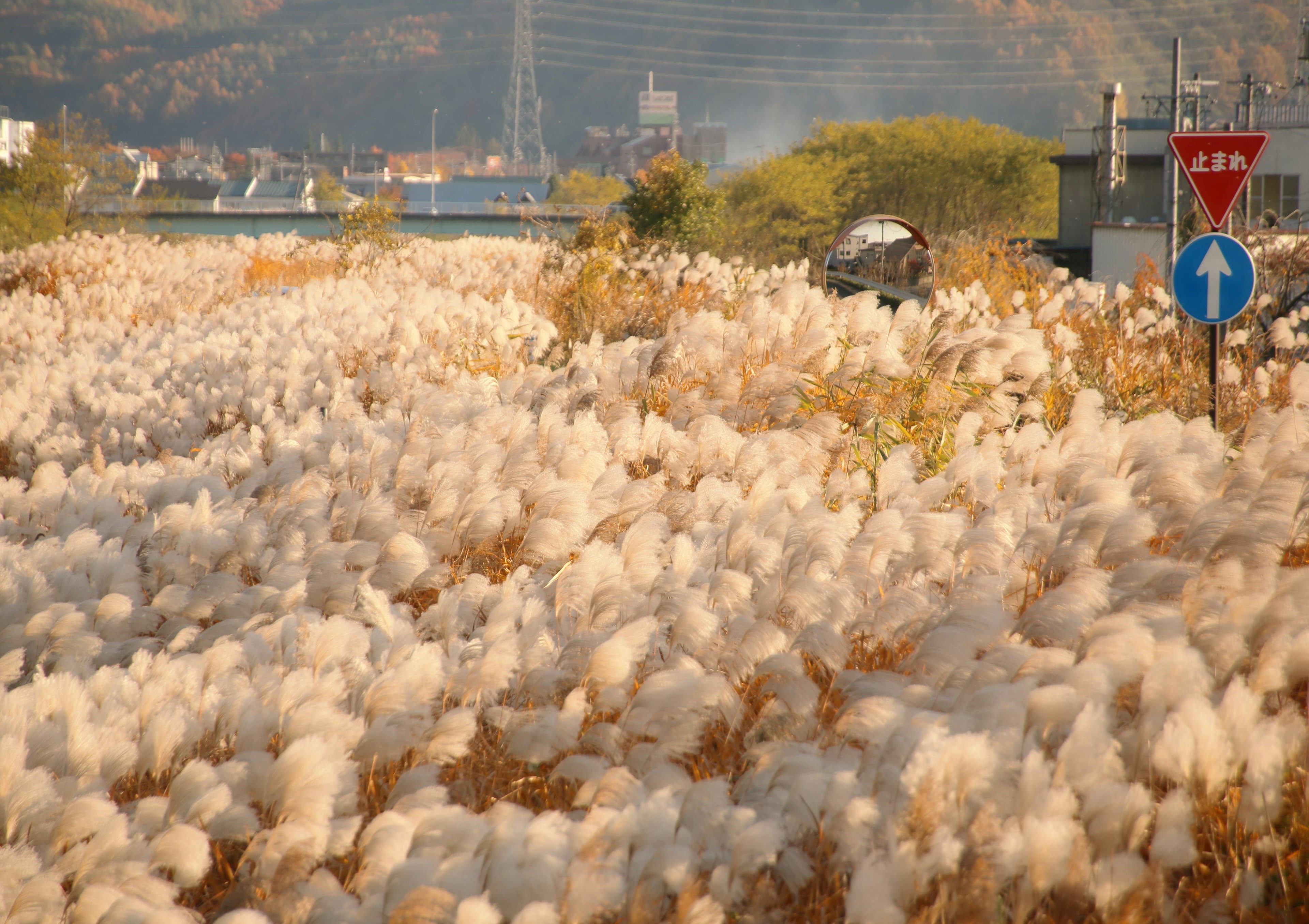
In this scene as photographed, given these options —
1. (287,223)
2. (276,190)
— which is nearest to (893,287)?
(287,223)

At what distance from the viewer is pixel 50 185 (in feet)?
84.2

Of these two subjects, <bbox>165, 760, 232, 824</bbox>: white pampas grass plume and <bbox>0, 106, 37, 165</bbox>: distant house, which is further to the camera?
<bbox>0, 106, 37, 165</bbox>: distant house

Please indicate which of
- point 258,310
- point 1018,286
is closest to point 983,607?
point 258,310

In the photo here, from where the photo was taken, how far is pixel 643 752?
2203mm

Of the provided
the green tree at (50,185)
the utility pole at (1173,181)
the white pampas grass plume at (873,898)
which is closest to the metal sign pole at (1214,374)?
the white pampas grass plume at (873,898)

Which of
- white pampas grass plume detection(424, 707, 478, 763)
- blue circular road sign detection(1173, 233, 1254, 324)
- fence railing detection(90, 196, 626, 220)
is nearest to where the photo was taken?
white pampas grass plume detection(424, 707, 478, 763)

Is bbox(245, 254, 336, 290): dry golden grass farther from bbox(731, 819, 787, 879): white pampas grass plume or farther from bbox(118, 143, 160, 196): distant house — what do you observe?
bbox(118, 143, 160, 196): distant house

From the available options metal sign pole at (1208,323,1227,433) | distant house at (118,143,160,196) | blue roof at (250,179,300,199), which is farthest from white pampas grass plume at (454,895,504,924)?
blue roof at (250,179,300,199)

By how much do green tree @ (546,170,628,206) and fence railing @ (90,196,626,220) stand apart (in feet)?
16.1

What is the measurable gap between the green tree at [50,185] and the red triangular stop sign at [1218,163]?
2309 cm

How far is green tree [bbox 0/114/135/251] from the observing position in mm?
23844

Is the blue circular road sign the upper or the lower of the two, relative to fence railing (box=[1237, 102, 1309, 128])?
lower

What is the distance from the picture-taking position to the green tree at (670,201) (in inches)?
719

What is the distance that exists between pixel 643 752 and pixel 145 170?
427 ft
